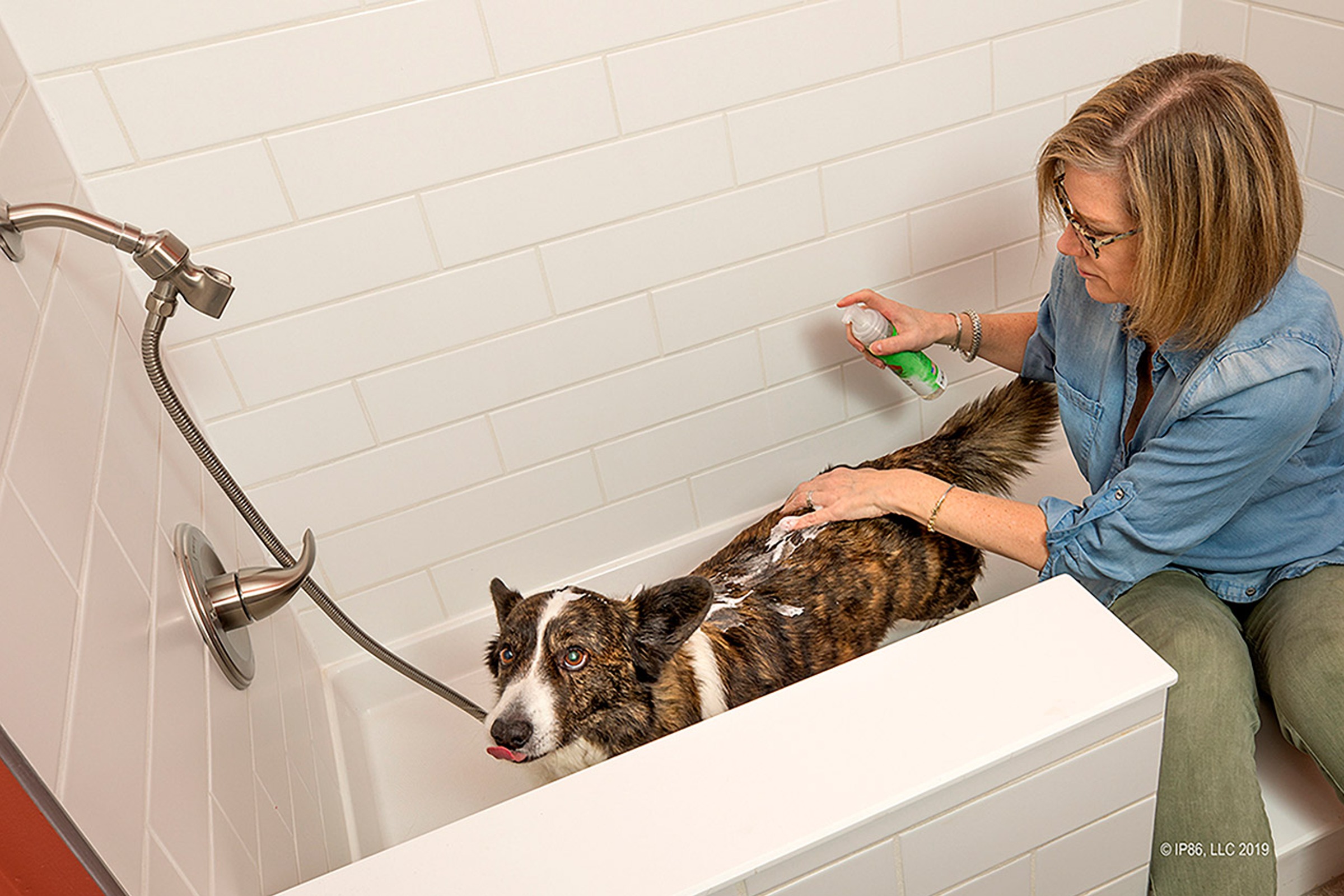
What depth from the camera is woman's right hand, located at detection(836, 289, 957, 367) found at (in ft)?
6.02

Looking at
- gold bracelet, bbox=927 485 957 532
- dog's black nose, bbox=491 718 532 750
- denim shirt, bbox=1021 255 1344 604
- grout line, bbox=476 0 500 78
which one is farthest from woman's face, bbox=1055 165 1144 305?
dog's black nose, bbox=491 718 532 750

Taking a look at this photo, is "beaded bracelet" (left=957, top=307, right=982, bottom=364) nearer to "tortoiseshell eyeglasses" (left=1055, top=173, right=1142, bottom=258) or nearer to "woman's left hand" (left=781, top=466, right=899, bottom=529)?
"woman's left hand" (left=781, top=466, right=899, bottom=529)

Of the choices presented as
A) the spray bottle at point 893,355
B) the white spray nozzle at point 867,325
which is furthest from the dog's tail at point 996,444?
the white spray nozzle at point 867,325

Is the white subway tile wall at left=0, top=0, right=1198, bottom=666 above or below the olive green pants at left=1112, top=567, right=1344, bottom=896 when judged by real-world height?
above

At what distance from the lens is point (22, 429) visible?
32.4 inches

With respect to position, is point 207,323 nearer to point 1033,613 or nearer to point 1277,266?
point 1033,613

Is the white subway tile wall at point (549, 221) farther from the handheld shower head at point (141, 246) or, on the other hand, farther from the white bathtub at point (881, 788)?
the white bathtub at point (881, 788)

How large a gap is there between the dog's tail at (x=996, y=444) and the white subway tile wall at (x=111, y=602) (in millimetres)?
1128

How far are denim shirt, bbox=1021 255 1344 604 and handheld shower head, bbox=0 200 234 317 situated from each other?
46.8 inches

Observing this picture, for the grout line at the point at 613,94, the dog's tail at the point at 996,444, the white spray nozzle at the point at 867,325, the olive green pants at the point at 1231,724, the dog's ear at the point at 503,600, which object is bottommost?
the olive green pants at the point at 1231,724

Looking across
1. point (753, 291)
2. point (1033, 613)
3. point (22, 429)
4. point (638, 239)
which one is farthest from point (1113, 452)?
point (22, 429)

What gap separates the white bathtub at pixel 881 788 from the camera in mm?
1021

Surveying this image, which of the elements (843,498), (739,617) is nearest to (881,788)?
(739,617)

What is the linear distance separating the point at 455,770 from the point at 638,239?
42.2 inches
